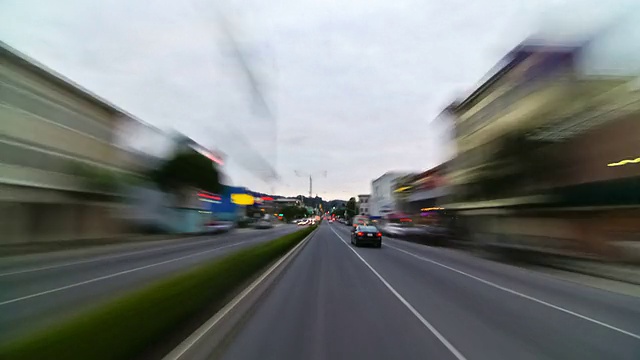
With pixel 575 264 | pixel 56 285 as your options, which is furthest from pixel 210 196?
pixel 56 285

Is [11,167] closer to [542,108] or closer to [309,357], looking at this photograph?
[309,357]

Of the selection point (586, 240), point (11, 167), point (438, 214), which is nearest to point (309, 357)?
point (11, 167)

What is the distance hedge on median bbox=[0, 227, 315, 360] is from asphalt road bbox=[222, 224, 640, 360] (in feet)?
3.04

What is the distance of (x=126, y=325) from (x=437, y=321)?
5608 millimetres

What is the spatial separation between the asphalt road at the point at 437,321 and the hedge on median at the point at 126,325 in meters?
0.93

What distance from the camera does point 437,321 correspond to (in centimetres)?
917

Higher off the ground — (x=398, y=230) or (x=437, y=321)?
(x=398, y=230)

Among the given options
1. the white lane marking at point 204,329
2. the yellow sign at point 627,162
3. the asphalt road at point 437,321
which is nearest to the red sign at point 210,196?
the yellow sign at point 627,162

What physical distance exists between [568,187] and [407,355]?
79.2ft

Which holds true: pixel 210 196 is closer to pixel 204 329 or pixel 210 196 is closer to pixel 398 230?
pixel 398 230

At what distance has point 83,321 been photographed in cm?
516

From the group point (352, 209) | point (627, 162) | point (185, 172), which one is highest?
point (352, 209)

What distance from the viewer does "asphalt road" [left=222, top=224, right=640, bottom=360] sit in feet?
23.0

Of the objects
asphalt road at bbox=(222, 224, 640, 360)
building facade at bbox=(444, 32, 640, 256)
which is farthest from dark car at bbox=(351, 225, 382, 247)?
asphalt road at bbox=(222, 224, 640, 360)
